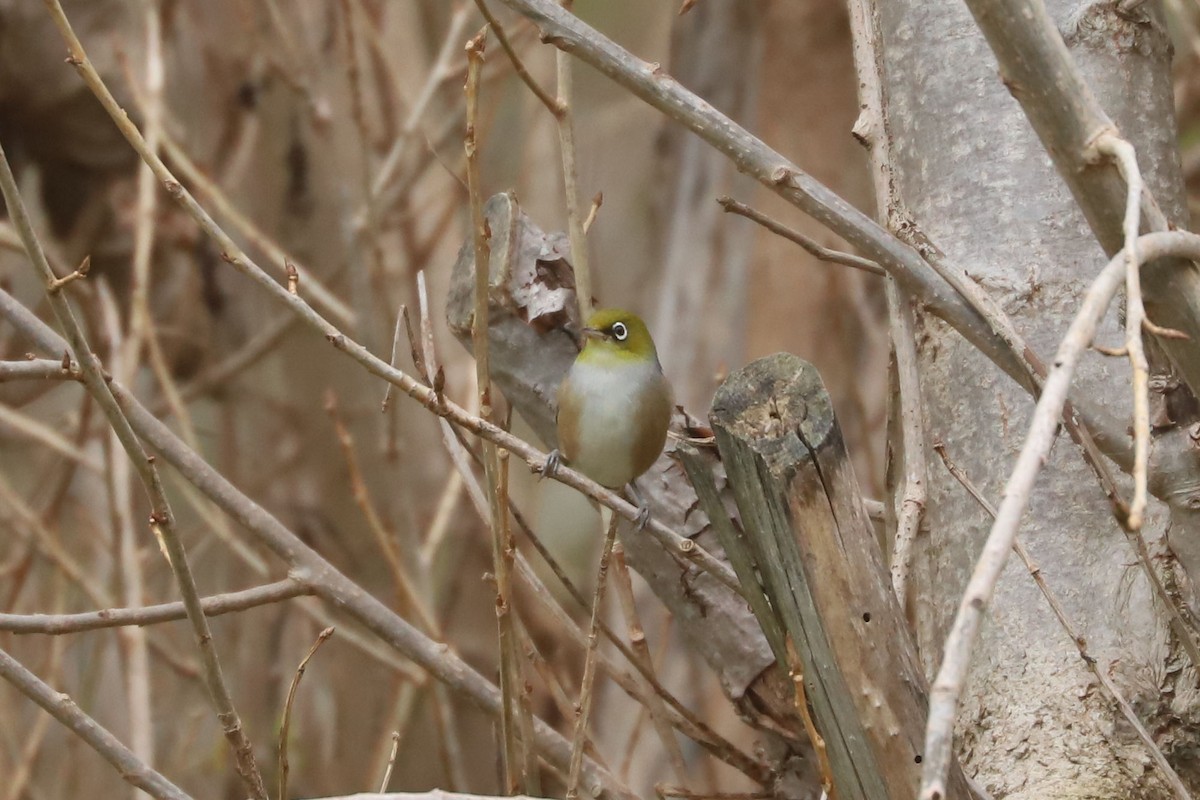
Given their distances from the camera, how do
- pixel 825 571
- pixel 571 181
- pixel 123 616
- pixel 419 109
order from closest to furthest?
pixel 825 571
pixel 123 616
pixel 571 181
pixel 419 109

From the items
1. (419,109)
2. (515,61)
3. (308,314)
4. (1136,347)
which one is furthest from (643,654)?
(419,109)

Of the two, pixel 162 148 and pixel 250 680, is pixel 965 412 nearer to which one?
pixel 162 148

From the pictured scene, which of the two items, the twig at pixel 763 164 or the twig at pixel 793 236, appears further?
the twig at pixel 793 236

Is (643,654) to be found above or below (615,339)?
below

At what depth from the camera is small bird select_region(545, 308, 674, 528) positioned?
239cm

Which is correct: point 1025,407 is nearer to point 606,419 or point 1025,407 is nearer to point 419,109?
point 606,419

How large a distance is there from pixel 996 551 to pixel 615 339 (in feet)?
5.51

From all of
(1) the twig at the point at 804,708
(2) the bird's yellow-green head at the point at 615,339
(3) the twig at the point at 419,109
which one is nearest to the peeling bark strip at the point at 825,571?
(1) the twig at the point at 804,708

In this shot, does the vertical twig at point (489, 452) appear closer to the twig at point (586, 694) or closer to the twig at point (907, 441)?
the twig at point (586, 694)

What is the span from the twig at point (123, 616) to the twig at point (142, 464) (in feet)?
0.38

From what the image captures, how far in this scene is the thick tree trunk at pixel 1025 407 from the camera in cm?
192

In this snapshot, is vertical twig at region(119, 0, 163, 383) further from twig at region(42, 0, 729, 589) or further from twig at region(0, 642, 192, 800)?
twig at region(0, 642, 192, 800)

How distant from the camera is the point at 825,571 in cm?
150

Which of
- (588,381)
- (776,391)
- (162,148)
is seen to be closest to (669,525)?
(588,381)
